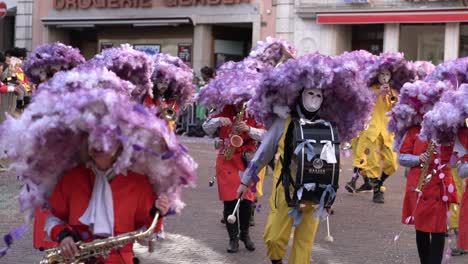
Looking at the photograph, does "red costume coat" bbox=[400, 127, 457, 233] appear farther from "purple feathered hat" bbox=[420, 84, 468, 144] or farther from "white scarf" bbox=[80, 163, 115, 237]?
"white scarf" bbox=[80, 163, 115, 237]

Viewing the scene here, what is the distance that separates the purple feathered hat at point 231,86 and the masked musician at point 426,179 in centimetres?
159

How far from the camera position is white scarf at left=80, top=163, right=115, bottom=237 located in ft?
13.2

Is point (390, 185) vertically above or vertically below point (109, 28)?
below

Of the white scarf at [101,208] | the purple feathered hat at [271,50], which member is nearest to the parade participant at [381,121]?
the purple feathered hat at [271,50]

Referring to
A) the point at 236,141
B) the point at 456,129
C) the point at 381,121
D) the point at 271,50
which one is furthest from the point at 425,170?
the point at 381,121

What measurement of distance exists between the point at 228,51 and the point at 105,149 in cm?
2275

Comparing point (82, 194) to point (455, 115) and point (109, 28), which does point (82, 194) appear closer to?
point (455, 115)

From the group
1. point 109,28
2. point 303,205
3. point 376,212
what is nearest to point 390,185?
point 376,212

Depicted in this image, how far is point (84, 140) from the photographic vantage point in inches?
163

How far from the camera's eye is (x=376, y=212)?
1043cm

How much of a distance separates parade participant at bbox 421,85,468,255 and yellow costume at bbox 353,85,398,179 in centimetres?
514

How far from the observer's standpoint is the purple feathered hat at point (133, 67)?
8.28 meters

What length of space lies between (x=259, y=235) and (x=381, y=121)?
11.6 feet

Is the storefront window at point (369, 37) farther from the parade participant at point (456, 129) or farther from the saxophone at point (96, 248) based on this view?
the saxophone at point (96, 248)
